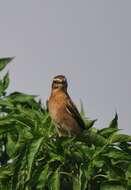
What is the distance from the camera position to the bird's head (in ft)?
47.9

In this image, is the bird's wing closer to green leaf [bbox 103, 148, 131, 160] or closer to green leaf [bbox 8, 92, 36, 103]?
green leaf [bbox 8, 92, 36, 103]

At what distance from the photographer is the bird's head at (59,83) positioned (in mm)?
14602

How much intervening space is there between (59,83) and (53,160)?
5824 millimetres

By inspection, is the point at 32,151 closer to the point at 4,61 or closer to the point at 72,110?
the point at 4,61

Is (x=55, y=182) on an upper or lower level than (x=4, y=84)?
lower

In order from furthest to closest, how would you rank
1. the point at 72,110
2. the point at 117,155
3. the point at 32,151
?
the point at 72,110
the point at 117,155
the point at 32,151

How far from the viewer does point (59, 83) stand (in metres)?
14.7

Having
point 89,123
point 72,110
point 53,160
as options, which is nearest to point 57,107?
point 72,110

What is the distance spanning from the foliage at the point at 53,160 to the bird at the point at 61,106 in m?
4.18

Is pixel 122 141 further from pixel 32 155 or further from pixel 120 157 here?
pixel 32 155

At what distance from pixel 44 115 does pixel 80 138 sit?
62cm

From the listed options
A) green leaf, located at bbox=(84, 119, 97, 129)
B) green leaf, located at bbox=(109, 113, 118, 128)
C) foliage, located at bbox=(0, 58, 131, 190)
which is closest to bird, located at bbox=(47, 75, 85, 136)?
green leaf, located at bbox=(84, 119, 97, 129)

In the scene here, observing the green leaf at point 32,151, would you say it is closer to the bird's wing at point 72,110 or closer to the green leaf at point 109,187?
the green leaf at point 109,187

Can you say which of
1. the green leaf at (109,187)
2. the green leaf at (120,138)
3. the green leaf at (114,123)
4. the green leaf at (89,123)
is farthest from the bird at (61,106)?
the green leaf at (109,187)
